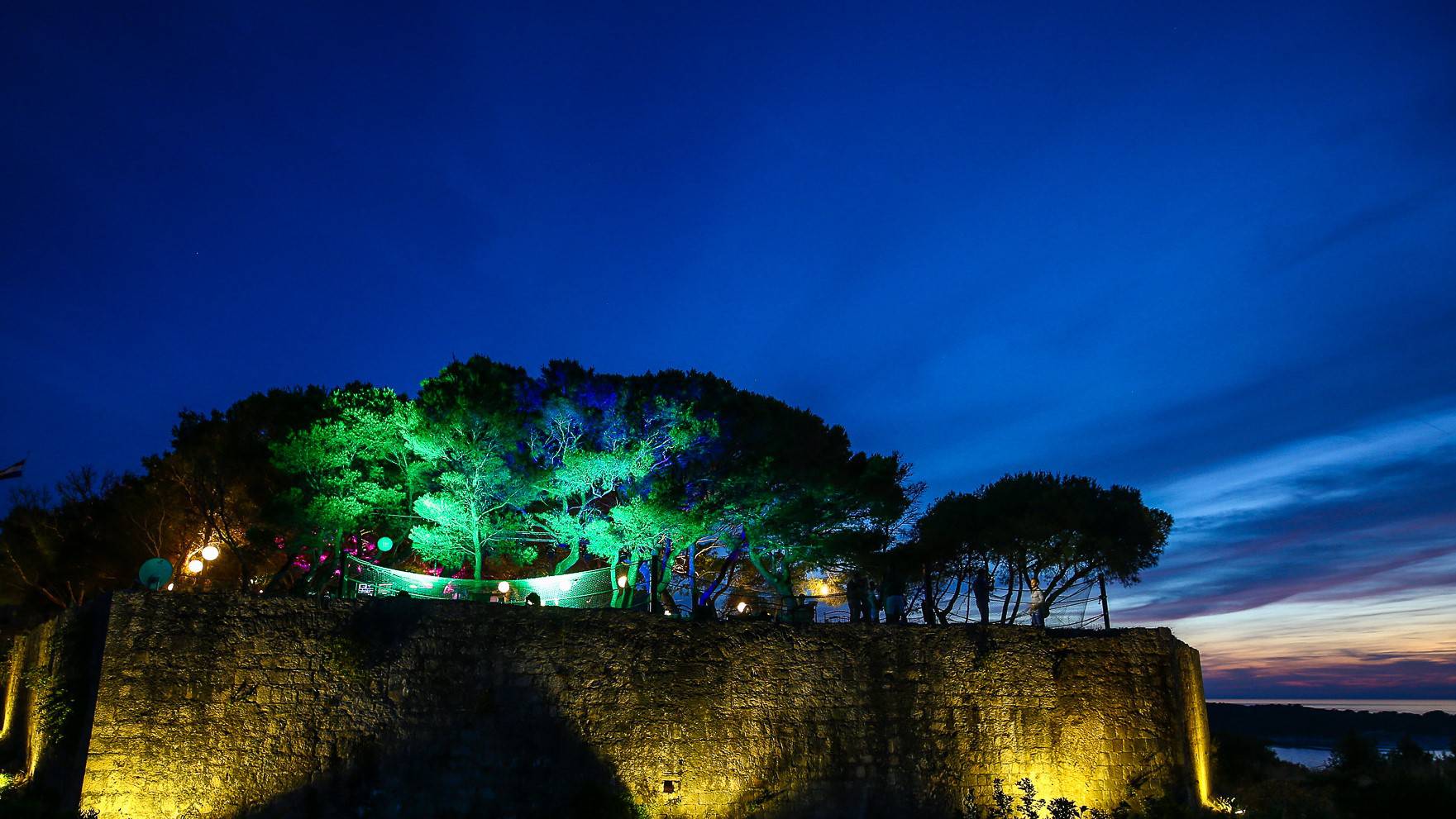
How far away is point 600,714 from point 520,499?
7.43m

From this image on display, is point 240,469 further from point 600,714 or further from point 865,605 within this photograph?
point 865,605

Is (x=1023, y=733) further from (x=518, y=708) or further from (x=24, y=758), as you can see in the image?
(x=24, y=758)

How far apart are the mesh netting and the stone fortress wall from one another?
3.14 metres

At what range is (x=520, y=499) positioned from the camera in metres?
19.5

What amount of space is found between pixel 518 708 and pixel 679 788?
273cm

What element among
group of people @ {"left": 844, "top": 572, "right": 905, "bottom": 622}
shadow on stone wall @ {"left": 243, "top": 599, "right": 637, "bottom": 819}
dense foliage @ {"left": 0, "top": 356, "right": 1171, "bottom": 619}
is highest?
dense foliage @ {"left": 0, "top": 356, "right": 1171, "bottom": 619}

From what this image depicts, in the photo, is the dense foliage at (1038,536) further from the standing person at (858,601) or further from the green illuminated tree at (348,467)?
the green illuminated tree at (348,467)

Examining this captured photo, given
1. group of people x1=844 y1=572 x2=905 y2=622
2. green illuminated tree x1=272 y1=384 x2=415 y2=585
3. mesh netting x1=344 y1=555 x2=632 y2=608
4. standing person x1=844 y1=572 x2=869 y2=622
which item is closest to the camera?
mesh netting x1=344 y1=555 x2=632 y2=608

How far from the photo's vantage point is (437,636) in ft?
41.2

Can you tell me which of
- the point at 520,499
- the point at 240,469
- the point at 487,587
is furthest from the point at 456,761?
the point at 240,469

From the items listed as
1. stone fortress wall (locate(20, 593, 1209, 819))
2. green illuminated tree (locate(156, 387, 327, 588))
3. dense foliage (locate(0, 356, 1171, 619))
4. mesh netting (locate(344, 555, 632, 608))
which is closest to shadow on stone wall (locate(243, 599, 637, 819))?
stone fortress wall (locate(20, 593, 1209, 819))

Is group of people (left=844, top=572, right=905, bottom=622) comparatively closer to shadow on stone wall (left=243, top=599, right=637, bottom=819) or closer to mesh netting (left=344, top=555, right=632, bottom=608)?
mesh netting (left=344, top=555, right=632, bottom=608)

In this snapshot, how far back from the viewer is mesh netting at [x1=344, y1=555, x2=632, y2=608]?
1620 cm

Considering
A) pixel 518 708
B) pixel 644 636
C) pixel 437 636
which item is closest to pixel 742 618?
pixel 644 636
